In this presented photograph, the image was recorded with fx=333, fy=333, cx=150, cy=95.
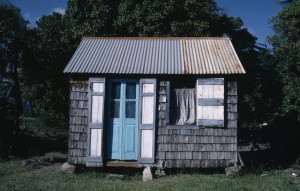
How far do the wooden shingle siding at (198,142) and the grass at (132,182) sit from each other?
494mm

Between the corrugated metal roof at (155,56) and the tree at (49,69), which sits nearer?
the corrugated metal roof at (155,56)

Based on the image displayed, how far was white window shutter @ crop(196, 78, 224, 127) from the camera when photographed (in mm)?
10406

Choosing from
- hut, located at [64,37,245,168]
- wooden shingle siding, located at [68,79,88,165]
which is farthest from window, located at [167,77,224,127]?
wooden shingle siding, located at [68,79,88,165]

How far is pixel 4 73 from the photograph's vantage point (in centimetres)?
1556

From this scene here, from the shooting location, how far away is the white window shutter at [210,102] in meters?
10.4

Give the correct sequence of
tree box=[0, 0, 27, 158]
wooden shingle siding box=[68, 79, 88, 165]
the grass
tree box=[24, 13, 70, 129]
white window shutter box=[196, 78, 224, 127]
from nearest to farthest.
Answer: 1. the grass
2. white window shutter box=[196, 78, 224, 127]
3. wooden shingle siding box=[68, 79, 88, 165]
4. tree box=[0, 0, 27, 158]
5. tree box=[24, 13, 70, 129]

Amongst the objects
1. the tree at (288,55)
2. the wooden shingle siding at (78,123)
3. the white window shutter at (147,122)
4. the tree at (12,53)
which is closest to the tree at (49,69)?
the tree at (12,53)

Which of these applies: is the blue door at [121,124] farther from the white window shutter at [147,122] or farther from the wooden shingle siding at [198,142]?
the wooden shingle siding at [198,142]

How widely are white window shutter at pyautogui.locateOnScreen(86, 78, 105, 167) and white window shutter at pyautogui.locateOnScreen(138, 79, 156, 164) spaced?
123 centimetres

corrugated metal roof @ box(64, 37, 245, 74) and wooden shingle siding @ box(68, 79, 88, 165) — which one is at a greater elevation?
corrugated metal roof @ box(64, 37, 245, 74)

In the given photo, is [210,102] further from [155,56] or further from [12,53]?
[12,53]

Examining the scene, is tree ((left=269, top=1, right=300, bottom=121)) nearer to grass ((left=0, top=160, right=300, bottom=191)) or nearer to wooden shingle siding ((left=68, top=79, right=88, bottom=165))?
grass ((left=0, top=160, right=300, bottom=191))

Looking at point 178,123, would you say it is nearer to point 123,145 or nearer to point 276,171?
point 123,145

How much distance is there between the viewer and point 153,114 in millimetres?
10469
